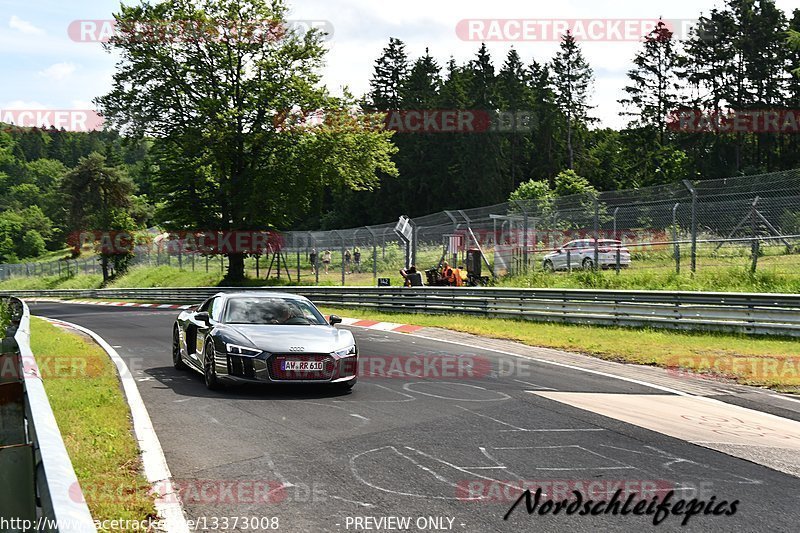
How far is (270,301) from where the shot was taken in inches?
430

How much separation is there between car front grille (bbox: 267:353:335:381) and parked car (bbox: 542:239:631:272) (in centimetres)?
1420

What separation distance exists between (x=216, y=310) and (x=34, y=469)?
7571 millimetres

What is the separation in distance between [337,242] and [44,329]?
14.1 m

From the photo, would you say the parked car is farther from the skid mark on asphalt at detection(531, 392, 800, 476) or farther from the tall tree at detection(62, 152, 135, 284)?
the tall tree at detection(62, 152, 135, 284)

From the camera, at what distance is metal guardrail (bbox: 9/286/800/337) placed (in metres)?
14.9

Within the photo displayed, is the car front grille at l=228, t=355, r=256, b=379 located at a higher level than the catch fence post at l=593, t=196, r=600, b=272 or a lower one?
lower

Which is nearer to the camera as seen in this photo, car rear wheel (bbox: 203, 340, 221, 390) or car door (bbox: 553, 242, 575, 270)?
car rear wheel (bbox: 203, 340, 221, 390)

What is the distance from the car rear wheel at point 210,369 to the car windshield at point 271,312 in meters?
0.55

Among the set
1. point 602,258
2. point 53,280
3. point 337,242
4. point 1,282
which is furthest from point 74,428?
point 1,282

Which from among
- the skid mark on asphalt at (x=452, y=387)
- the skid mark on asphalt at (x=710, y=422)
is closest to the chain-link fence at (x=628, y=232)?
the skid mark on asphalt at (x=710, y=422)

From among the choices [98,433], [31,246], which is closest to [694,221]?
[98,433]

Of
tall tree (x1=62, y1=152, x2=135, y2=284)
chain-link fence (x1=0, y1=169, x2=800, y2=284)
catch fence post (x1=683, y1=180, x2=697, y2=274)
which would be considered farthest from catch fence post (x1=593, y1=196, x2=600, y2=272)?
tall tree (x1=62, y1=152, x2=135, y2=284)

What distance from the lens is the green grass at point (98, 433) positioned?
4.87 m

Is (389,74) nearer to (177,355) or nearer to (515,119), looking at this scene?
(515,119)
